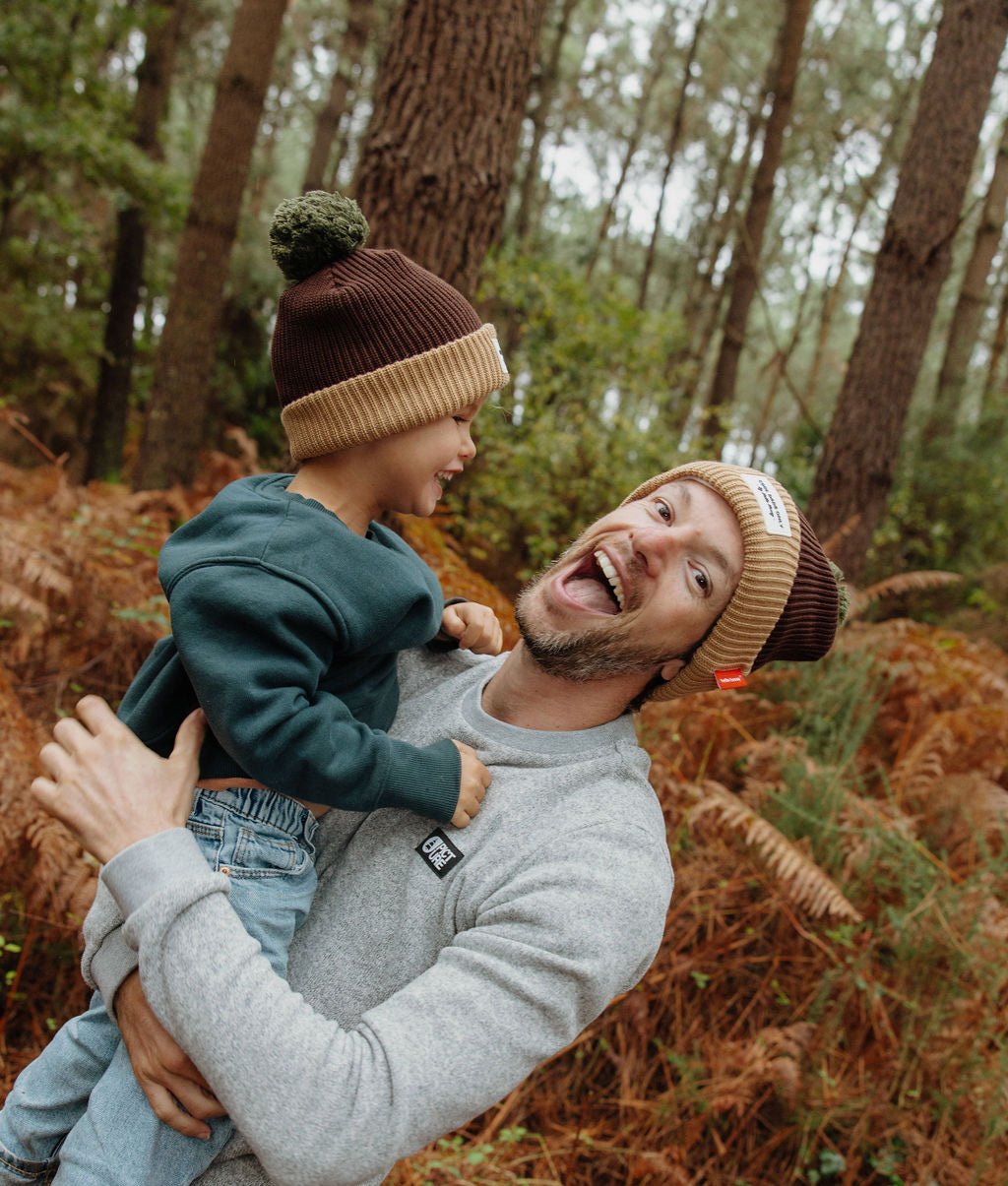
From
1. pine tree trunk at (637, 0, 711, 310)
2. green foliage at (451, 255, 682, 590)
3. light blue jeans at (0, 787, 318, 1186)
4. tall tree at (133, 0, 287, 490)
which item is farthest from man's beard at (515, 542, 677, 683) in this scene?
→ pine tree trunk at (637, 0, 711, 310)

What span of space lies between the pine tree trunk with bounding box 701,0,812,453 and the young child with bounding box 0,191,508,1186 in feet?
30.2

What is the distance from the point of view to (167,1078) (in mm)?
1564

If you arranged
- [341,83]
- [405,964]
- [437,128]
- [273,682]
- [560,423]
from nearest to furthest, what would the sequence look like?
1. [273,682]
2. [405,964]
3. [437,128]
4. [560,423]
5. [341,83]

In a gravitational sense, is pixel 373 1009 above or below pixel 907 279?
below

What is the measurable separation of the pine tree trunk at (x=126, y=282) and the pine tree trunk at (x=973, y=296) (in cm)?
1124

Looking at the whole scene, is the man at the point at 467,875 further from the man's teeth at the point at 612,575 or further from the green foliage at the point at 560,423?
the green foliage at the point at 560,423

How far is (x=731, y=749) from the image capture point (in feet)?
17.2

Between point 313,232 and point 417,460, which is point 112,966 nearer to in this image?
point 417,460

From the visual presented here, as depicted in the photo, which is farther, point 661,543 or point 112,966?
point 661,543

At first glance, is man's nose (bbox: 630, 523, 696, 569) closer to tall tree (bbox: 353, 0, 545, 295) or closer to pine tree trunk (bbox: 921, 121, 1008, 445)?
tall tree (bbox: 353, 0, 545, 295)

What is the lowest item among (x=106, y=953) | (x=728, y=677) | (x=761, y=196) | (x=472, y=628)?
(x=106, y=953)

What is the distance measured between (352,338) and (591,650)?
82cm

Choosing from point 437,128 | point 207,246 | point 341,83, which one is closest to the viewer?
point 437,128

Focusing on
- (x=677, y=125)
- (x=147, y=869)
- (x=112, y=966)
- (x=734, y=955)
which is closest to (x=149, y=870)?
(x=147, y=869)
